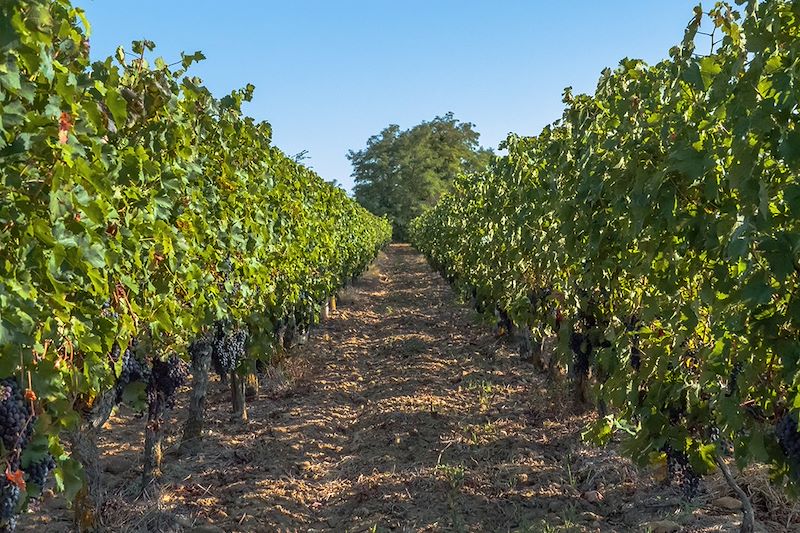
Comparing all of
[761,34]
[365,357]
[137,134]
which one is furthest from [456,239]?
[761,34]

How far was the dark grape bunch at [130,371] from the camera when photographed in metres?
4.18

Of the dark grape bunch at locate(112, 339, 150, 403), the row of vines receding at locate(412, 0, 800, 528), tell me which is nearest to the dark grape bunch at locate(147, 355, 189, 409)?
the dark grape bunch at locate(112, 339, 150, 403)

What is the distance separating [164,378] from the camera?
5.07 m

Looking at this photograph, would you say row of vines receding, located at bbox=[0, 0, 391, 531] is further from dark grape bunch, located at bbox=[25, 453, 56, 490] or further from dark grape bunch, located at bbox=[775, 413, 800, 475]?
dark grape bunch, located at bbox=[775, 413, 800, 475]

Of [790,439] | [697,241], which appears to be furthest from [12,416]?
[790,439]

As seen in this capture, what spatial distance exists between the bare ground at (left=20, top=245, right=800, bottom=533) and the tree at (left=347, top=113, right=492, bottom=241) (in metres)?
55.3

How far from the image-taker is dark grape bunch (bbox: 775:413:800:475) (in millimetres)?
2875

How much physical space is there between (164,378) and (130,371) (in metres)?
0.86

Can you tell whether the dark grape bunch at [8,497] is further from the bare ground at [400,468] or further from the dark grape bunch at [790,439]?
the dark grape bunch at [790,439]

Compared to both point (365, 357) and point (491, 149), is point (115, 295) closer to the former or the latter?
point (365, 357)

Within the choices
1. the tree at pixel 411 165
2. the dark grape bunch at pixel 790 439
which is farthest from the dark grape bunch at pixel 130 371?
the tree at pixel 411 165

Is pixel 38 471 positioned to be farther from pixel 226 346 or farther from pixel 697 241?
pixel 226 346

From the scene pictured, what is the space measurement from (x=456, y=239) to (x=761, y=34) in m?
12.7

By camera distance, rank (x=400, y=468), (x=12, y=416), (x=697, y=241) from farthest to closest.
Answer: (x=400, y=468), (x=697, y=241), (x=12, y=416)
